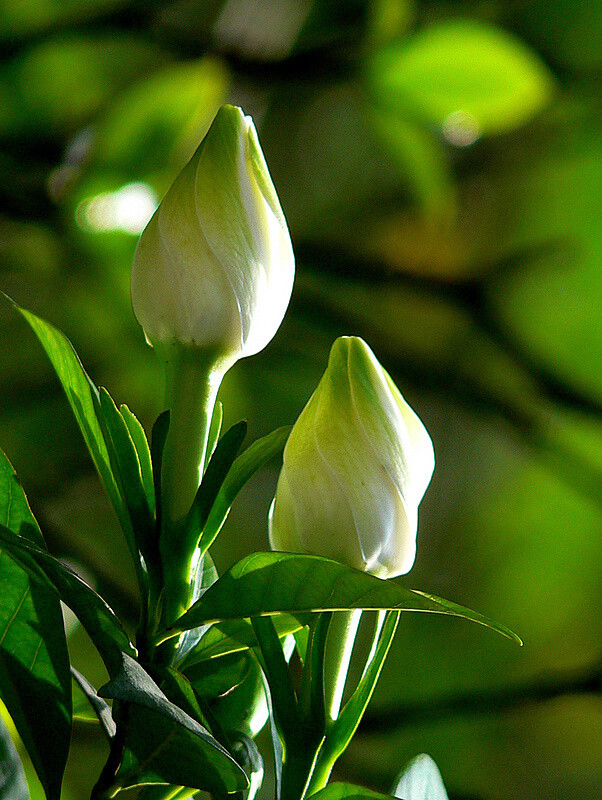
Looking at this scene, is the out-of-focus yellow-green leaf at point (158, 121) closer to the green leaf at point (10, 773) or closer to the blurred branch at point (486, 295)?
the blurred branch at point (486, 295)

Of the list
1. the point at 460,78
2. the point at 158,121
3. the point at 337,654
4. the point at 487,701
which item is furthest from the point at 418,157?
the point at 337,654

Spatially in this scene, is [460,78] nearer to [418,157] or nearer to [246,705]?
[418,157]

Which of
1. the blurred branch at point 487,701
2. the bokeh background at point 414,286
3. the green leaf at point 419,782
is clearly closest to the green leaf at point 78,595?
the green leaf at point 419,782

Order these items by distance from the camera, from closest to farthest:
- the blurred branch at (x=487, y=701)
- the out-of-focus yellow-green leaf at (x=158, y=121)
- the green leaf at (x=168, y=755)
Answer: the green leaf at (x=168, y=755)
the out-of-focus yellow-green leaf at (x=158, y=121)
the blurred branch at (x=487, y=701)

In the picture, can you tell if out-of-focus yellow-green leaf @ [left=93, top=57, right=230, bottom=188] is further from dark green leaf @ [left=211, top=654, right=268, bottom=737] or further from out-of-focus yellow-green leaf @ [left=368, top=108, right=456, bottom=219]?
dark green leaf @ [left=211, top=654, right=268, bottom=737]

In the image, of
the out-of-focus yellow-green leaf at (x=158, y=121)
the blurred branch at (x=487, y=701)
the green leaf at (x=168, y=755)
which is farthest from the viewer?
the blurred branch at (x=487, y=701)

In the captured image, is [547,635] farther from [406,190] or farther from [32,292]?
[32,292]
